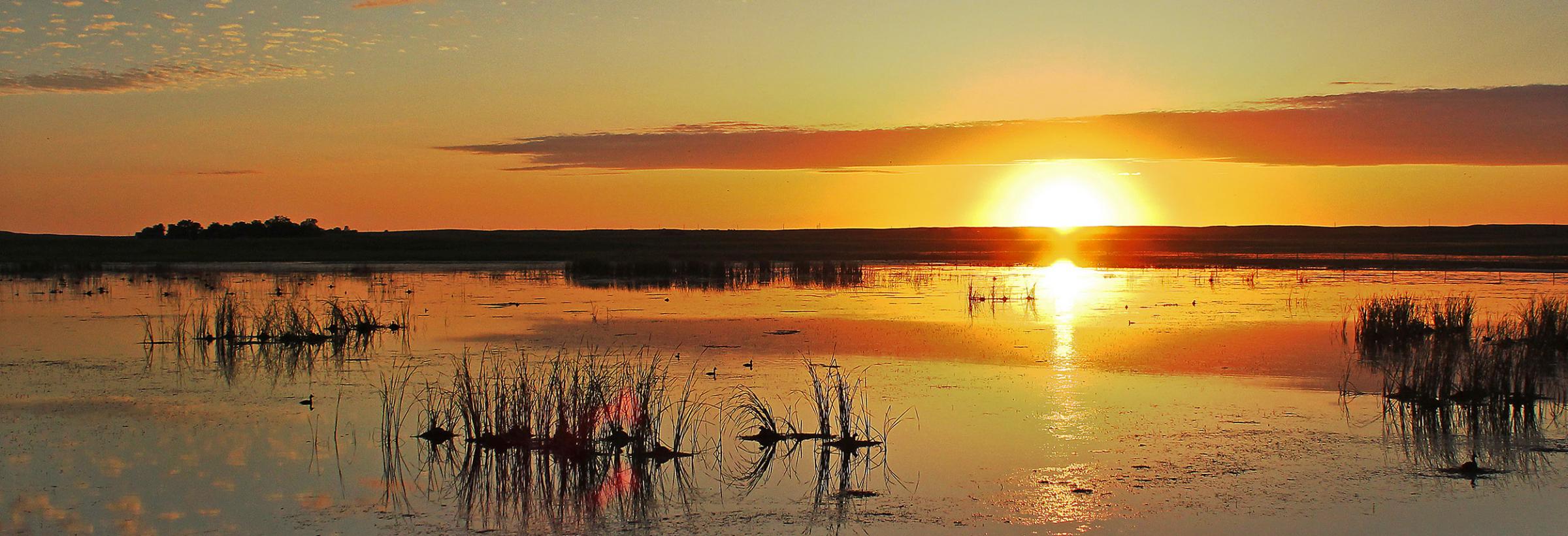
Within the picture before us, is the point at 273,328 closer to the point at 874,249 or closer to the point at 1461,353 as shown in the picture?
the point at 1461,353

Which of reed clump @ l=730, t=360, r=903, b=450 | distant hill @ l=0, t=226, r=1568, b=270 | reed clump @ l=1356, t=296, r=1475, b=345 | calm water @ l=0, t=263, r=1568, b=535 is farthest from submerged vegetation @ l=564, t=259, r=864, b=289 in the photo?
reed clump @ l=730, t=360, r=903, b=450

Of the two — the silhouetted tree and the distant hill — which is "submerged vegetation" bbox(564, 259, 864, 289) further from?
the silhouetted tree

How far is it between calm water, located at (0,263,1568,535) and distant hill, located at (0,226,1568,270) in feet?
96.0

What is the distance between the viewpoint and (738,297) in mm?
24281

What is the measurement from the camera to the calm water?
6.95 m

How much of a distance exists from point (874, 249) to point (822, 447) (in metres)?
56.0

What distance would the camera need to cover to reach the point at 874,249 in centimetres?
6462

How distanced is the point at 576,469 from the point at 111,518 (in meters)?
2.78

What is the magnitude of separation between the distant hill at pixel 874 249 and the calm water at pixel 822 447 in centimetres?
2926

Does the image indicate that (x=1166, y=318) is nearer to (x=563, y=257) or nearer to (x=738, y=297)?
(x=738, y=297)

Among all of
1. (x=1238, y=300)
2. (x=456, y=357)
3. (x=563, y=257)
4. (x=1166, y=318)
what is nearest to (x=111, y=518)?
(x=456, y=357)

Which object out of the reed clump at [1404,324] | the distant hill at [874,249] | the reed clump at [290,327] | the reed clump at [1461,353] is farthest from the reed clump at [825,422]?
the distant hill at [874,249]

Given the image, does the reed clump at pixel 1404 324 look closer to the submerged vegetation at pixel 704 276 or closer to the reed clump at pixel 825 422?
the reed clump at pixel 825 422

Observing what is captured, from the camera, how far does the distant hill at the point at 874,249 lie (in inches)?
1839
